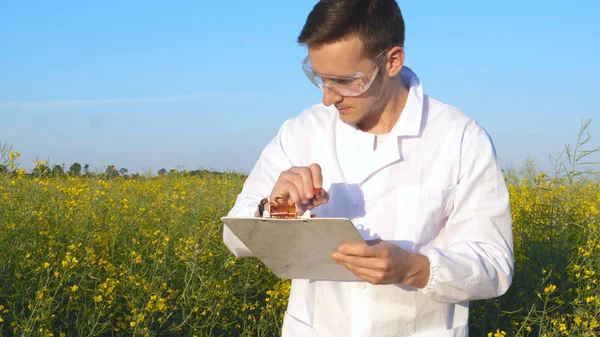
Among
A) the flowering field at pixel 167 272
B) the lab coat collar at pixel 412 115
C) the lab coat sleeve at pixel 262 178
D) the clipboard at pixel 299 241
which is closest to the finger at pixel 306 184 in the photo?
the clipboard at pixel 299 241

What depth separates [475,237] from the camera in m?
1.74

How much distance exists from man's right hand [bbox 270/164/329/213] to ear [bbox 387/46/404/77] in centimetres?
44

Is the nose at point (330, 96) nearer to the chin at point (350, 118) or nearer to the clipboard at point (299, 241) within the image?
the chin at point (350, 118)

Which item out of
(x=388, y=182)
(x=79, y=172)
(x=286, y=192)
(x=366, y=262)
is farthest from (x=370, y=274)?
(x=79, y=172)

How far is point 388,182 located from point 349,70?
319 mm

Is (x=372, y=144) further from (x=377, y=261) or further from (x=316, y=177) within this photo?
(x=377, y=261)

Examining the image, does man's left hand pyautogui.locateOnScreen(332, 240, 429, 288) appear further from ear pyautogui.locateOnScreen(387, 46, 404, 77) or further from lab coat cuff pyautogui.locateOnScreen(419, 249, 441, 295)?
ear pyautogui.locateOnScreen(387, 46, 404, 77)

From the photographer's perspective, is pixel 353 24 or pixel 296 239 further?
pixel 353 24

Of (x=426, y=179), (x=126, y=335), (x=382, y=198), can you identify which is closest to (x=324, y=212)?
(x=382, y=198)

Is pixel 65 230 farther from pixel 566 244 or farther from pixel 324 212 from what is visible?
pixel 566 244

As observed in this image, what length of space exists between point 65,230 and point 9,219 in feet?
0.94

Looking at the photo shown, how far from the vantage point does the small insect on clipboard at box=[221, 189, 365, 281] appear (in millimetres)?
1420

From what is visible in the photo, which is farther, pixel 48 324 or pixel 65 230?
pixel 65 230

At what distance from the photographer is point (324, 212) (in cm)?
191
